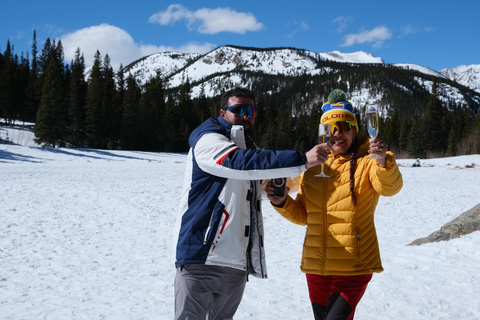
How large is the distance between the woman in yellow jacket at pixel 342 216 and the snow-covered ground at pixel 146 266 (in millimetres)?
1812

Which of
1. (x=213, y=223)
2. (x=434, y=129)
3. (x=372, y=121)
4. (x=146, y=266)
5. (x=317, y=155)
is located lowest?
(x=146, y=266)

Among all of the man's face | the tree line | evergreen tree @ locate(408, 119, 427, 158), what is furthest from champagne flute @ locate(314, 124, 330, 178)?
evergreen tree @ locate(408, 119, 427, 158)

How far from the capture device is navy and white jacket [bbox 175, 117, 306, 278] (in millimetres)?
2053

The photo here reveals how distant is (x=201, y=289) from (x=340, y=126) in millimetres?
1404

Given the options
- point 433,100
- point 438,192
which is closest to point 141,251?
point 438,192

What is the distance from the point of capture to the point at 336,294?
2.38 meters

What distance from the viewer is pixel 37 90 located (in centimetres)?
5412

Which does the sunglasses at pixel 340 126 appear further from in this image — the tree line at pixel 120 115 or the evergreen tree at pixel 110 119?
the evergreen tree at pixel 110 119

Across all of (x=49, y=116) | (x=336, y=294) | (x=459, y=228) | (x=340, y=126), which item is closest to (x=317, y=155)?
(x=340, y=126)

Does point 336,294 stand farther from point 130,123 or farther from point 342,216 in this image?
point 130,123

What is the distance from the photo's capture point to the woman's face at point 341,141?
8.39 feet

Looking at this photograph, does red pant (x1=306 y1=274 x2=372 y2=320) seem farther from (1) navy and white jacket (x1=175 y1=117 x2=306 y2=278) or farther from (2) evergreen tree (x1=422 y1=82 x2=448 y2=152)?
(2) evergreen tree (x1=422 y1=82 x2=448 y2=152)

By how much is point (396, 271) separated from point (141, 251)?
4.33 meters

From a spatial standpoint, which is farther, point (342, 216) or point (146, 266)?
point (146, 266)
